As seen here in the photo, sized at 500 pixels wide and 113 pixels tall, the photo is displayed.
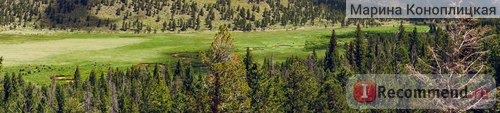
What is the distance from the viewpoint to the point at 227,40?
48531mm

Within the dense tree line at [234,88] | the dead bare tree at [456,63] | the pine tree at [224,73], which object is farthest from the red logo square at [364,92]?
the dead bare tree at [456,63]

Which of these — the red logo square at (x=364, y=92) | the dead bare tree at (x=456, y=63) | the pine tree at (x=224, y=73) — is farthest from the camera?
the red logo square at (x=364, y=92)

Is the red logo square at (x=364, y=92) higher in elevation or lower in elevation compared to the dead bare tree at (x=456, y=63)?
lower

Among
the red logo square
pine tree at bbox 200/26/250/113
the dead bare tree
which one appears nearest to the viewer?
the dead bare tree

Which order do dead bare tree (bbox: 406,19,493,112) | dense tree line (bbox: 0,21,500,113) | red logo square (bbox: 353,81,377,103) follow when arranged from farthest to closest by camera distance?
red logo square (bbox: 353,81,377,103) < dense tree line (bbox: 0,21,500,113) < dead bare tree (bbox: 406,19,493,112)

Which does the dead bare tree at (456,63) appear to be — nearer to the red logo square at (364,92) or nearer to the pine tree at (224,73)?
the pine tree at (224,73)

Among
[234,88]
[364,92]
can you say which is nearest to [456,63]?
[234,88]

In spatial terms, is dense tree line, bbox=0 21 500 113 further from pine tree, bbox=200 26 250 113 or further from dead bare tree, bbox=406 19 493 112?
dead bare tree, bbox=406 19 493 112

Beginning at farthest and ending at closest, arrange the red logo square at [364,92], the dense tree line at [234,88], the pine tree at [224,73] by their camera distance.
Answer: the red logo square at [364,92]
the dense tree line at [234,88]
the pine tree at [224,73]

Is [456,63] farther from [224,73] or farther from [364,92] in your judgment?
[364,92]

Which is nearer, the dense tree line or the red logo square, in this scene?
the dense tree line

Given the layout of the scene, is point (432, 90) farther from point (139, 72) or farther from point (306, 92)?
point (139, 72)

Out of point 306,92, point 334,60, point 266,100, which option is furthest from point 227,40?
point 334,60

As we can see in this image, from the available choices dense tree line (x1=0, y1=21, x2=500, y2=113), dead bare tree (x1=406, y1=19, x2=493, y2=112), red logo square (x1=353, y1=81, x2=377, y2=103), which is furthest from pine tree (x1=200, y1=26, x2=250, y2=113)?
red logo square (x1=353, y1=81, x2=377, y2=103)
